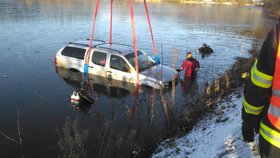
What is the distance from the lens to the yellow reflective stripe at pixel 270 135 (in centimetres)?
243

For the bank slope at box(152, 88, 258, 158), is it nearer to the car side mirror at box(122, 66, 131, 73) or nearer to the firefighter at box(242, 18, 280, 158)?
the firefighter at box(242, 18, 280, 158)

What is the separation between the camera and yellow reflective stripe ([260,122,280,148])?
2.43m

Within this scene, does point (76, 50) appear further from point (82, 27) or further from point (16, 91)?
point (82, 27)

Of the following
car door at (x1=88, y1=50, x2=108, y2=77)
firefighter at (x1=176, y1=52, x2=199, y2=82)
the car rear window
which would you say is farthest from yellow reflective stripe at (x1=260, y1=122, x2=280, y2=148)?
the car rear window

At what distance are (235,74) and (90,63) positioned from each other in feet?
19.3

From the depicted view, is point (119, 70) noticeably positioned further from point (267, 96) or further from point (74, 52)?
point (267, 96)

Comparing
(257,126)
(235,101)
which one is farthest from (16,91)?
(257,126)

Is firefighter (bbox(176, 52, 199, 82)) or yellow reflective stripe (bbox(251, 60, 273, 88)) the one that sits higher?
yellow reflective stripe (bbox(251, 60, 273, 88))

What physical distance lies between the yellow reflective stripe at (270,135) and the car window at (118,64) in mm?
9235

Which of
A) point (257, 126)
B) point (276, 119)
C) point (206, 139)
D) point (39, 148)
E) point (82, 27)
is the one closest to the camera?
point (276, 119)

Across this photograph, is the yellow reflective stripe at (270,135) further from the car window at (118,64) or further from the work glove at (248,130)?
the car window at (118,64)

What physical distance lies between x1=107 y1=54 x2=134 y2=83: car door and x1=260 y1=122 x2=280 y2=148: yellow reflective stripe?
29.9ft

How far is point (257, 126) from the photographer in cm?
279

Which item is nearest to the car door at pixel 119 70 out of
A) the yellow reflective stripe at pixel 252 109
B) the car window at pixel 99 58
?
the car window at pixel 99 58
